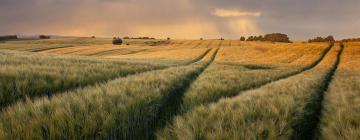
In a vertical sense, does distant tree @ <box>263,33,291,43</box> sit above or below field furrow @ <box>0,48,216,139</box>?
above

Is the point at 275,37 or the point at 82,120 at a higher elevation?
the point at 275,37

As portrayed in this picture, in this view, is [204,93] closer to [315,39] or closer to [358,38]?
[358,38]

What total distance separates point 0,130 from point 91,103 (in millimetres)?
1294

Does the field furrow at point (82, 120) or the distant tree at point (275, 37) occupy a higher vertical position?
the distant tree at point (275, 37)

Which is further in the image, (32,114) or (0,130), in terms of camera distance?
(32,114)

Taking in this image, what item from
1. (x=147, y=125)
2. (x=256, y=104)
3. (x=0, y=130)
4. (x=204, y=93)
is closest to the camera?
(x=0, y=130)

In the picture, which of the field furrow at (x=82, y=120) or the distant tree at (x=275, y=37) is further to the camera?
the distant tree at (x=275, y=37)

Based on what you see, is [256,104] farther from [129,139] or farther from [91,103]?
[91,103]

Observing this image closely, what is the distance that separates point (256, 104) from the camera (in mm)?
3855

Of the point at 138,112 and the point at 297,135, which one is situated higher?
the point at 138,112

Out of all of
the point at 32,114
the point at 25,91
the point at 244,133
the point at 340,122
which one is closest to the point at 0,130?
the point at 32,114

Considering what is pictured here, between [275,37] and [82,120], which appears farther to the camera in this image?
[275,37]

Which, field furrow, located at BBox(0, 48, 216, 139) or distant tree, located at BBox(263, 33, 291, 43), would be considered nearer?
field furrow, located at BBox(0, 48, 216, 139)

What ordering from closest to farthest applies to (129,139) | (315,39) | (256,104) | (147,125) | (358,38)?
(129,139) → (147,125) → (256,104) → (358,38) → (315,39)
